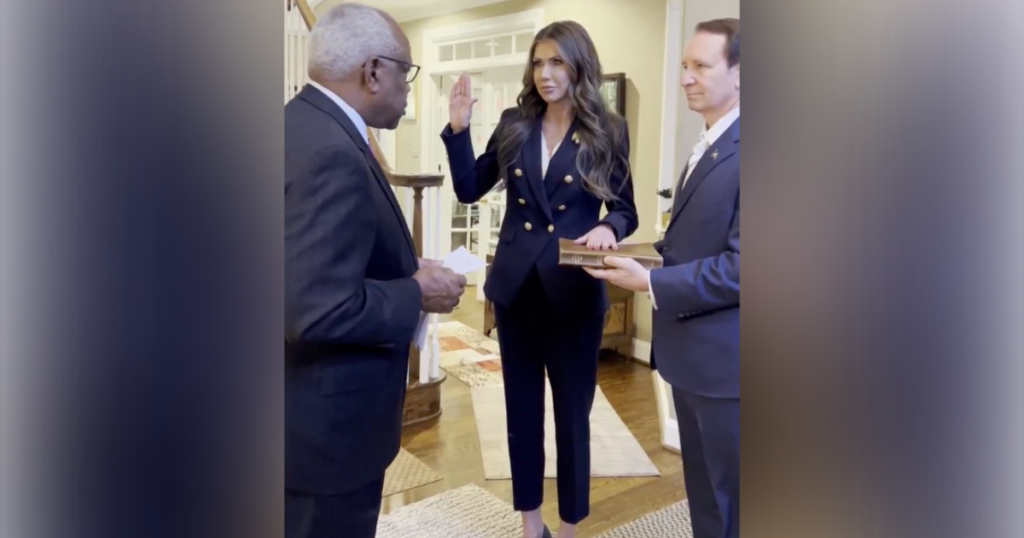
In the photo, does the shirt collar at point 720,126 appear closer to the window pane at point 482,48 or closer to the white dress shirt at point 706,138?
the white dress shirt at point 706,138

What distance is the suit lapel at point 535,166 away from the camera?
2.98ft

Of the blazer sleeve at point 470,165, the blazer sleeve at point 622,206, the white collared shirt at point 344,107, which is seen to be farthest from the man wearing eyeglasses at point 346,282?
the blazer sleeve at point 622,206

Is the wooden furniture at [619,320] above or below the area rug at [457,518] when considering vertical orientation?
above

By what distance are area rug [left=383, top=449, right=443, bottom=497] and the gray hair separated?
479 millimetres

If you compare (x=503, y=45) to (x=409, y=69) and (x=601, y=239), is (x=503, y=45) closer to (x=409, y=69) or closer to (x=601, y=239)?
(x=409, y=69)

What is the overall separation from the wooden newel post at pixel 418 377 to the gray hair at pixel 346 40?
14 cm

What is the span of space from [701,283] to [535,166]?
0.88 feet

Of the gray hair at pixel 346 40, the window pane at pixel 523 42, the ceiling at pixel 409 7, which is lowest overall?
the gray hair at pixel 346 40

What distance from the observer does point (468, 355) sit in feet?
2.95

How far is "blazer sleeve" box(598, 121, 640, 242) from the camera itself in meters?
0.88

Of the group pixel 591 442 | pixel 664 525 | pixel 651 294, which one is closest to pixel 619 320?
pixel 651 294

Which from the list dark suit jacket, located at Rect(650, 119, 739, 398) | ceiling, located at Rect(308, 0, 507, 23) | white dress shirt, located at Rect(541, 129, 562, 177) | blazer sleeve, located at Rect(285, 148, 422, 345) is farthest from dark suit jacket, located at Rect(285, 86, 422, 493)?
dark suit jacket, located at Rect(650, 119, 739, 398)
